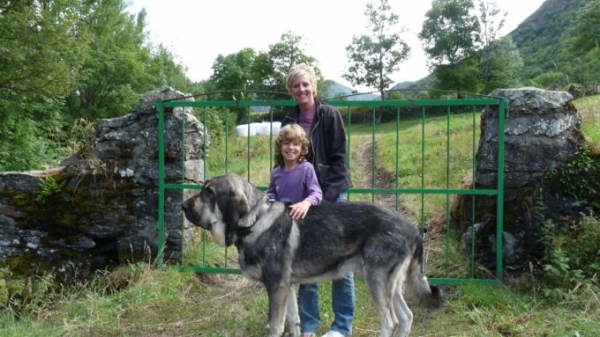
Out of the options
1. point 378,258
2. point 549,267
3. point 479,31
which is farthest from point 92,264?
point 479,31

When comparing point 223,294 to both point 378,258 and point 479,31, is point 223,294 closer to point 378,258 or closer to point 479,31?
point 378,258

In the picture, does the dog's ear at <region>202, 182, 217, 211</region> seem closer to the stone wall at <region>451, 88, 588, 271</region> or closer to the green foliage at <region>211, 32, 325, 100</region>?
the stone wall at <region>451, 88, 588, 271</region>

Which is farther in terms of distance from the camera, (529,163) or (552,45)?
(552,45)

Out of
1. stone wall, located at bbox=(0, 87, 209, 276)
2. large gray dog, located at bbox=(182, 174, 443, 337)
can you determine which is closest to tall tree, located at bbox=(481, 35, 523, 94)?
stone wall, located at bbox=(0, 87, 209, 276)

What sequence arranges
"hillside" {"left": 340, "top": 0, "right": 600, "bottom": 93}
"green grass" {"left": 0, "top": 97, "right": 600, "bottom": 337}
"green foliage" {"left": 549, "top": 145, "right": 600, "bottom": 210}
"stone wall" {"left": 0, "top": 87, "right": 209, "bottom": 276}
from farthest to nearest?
"hillside" {"left": 340, "top": 0, "right": 600, "bottom": 93} → "stone wall" {"left": 0, "top": 87, "right": 209, "bottom": 276} → "green foliage" {"left": 549, "top": 145, "right": 600, "bottom": 210} → "green grass" {"left": 0, "top": 97, "right": 600, "bottom": 337}

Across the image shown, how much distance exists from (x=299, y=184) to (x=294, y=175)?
0.09m

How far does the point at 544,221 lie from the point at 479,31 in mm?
45266

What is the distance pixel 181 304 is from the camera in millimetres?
5102

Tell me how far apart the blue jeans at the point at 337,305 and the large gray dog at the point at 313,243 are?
0.33 meters

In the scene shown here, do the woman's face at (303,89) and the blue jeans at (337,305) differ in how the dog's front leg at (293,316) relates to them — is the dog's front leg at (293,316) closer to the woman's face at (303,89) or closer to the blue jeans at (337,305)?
the blue jeans at (337,305)

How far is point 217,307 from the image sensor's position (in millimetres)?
5070

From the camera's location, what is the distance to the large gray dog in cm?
358

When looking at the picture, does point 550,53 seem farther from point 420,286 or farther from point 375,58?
point 420,286

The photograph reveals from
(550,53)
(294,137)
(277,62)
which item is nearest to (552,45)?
(550,53)
